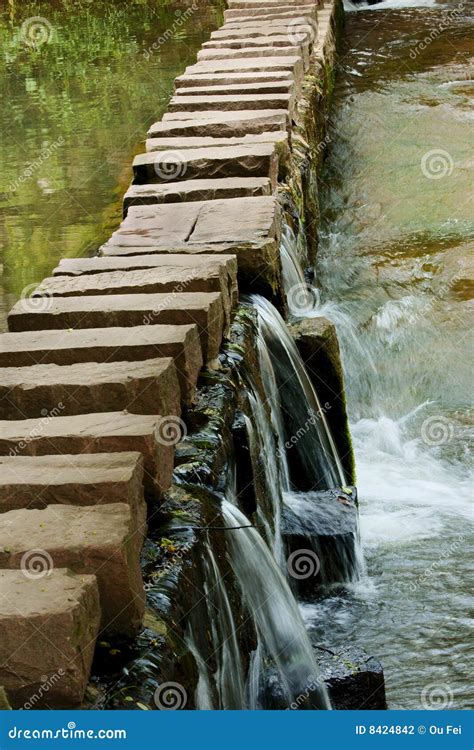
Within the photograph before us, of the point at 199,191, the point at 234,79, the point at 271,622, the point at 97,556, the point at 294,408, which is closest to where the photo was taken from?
the point at 97,556

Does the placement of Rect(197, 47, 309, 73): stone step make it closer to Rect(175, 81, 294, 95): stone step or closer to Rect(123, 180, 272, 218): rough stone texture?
Rect(175, 81, 294, 95): stone step

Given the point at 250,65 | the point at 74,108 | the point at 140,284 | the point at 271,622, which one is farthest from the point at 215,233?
the point at 74,108

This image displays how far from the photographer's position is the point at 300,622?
4.15m

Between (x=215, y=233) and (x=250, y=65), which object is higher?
(x=250, y=65)

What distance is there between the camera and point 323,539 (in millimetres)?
4984

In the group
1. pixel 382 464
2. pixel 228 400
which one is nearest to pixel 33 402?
pixel 228 400

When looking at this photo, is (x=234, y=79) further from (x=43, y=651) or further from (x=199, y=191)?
(x=43, y=651)

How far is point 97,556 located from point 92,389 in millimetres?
995

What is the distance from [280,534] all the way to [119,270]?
48.9 inches

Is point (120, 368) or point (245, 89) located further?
point (245, 89)

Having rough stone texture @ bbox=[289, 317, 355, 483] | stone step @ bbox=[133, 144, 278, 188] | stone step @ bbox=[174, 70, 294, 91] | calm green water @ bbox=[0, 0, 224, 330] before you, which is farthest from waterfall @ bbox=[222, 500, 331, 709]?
stone step @ bbox=[174, 70, 294, 91]

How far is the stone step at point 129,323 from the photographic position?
3699 mm

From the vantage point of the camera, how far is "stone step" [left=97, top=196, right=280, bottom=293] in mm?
5242

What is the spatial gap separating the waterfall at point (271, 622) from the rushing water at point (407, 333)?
42 centimetres
